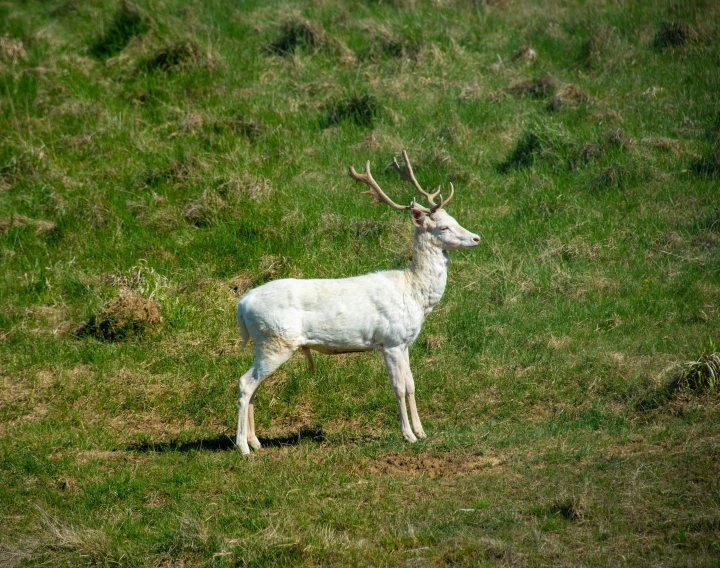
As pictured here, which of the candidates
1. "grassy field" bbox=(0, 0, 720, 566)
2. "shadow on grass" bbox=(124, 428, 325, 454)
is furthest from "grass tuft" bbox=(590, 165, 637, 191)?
"shadow on grass" bbox=(124, 428, 325, 454)

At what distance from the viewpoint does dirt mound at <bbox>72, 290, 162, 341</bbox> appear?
36.1ft

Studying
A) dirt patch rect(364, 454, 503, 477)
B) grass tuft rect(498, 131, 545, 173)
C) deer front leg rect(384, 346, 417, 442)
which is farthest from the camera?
grass tuft rect(498, 131, 545, 173)

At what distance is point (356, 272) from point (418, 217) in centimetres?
322

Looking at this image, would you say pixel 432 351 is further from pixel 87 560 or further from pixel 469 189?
pixel 87 560

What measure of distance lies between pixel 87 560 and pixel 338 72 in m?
11.4

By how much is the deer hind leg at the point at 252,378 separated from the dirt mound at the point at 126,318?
297 centimetres

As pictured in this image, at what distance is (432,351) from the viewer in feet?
34.7

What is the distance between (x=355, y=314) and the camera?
8398 millimetres

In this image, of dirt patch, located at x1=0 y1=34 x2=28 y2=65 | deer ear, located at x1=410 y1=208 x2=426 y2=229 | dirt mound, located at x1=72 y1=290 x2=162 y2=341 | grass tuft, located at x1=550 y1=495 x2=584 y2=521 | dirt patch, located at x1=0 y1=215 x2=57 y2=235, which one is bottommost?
dirt patch, located at x1=0 y1=215 x2=57 y2=235

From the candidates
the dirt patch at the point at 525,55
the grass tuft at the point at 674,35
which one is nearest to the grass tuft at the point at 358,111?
the dirt patch at the point at 525,55

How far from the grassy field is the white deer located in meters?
0.70

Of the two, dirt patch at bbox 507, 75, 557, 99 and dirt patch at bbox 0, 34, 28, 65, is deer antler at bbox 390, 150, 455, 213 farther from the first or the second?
dirt patch at bbox 0, 34, 28, 65

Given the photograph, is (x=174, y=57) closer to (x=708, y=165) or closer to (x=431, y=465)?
(x=708, y=165)

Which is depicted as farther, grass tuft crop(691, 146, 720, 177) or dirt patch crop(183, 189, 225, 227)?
grass tuft crop(691, 146, 720, 177)
